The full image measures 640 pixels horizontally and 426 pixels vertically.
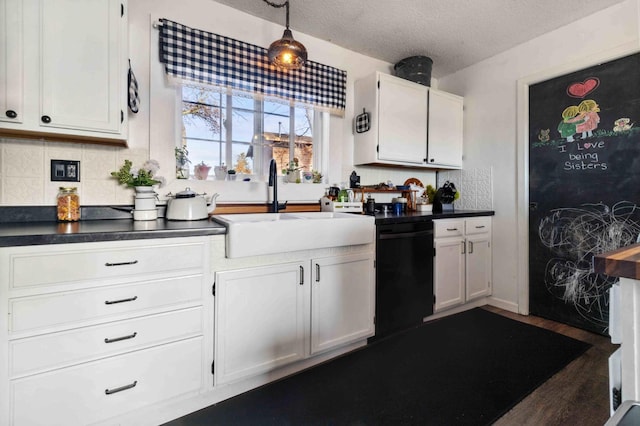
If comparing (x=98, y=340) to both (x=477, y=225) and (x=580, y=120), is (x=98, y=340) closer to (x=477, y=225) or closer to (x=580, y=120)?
(x=477, y=225)

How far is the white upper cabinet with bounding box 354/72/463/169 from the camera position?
2623 mm

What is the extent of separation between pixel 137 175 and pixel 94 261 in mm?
747

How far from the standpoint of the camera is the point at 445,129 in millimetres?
3039

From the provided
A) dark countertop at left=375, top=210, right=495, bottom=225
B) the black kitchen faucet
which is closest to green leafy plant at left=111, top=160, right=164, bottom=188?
the black kitchen faucet

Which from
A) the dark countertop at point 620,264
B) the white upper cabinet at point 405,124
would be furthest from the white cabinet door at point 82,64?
the dark countertop at point 620,264

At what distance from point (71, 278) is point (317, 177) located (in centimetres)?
180

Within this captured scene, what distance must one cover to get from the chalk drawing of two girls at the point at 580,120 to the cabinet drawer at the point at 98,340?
2932mm

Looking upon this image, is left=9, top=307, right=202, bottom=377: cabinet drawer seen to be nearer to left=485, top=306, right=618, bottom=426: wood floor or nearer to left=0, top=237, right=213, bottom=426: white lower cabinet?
left=0, top=237, right=213, bottom=426: white lower cabinet

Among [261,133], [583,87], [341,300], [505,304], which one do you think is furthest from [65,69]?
[505,304]

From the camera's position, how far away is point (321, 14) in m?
2.25

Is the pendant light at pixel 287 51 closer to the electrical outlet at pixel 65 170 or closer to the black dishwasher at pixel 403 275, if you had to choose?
the black dishwasher at pixel 403 275

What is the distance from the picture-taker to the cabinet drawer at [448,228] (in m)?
2.46

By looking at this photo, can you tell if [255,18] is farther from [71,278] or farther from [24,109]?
[71,278]

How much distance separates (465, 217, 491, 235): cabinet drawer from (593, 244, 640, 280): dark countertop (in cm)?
216
